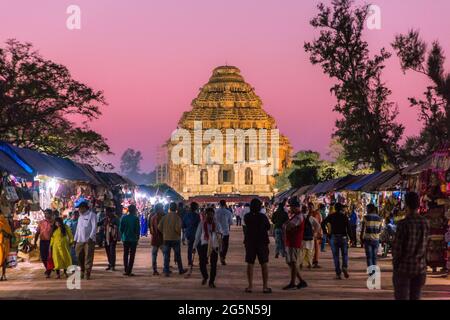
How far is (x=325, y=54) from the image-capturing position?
37.8 m

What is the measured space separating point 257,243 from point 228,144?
369 feet

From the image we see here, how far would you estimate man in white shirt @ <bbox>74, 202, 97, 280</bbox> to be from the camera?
1686cm

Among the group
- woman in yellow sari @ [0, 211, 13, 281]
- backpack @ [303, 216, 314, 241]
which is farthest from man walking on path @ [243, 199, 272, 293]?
woman in yellow sari @ [0, 211, 13, 281]

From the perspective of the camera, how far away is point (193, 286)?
50.2 ft

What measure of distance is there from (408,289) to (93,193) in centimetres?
2031

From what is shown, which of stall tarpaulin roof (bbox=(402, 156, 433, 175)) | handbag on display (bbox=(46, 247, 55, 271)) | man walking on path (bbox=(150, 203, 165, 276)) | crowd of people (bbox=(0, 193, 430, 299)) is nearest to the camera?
crowd of people (bbox=(0, 193, 430, 299))

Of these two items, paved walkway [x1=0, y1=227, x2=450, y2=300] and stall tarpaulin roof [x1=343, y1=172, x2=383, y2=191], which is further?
stall tarpaulin roof [x1=343, y1=172, x2=383, y2=191]

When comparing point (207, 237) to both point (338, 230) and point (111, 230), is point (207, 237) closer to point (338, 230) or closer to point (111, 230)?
point (338, 230)

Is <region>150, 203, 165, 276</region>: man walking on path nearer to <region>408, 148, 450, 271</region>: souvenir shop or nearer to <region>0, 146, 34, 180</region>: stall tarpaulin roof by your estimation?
<region>0, 146, 34, 180</region>: stall tarpaulin roof

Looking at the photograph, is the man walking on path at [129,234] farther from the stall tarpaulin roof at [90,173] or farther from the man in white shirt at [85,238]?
the stall tarpaulin roof at [90,173]

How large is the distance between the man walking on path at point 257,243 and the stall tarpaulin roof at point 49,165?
304 inches

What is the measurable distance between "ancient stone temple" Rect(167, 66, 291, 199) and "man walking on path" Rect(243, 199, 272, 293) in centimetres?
11038

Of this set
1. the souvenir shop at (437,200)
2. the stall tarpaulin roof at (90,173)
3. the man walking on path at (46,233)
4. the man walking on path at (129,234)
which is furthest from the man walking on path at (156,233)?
the stall tarpaulin roof at (90,173)
